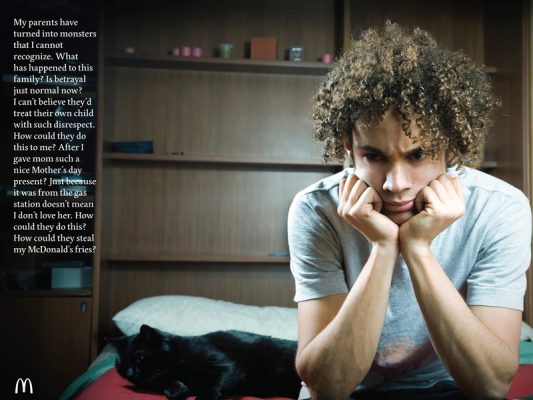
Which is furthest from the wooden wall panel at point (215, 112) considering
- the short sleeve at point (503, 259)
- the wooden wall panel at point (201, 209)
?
the short sleeve at point (503, 259)

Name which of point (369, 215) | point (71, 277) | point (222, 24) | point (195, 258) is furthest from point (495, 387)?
point (222, 24)

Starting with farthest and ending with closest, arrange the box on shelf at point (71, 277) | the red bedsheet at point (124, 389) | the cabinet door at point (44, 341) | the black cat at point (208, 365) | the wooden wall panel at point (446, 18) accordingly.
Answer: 1. the wooden wall panel at point (446, 18)
2. the box on shelf at point (71, 277)
3. the cabinet door at point (44, 341)
4. the black cat at point (208, 365)
5. the red bedsheet at point (124, 389)

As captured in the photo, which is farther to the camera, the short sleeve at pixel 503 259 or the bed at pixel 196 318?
the bed at pixel 196 318

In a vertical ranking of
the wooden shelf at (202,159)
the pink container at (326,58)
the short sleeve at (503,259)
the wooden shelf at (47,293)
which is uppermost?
the pink container at (326,58)

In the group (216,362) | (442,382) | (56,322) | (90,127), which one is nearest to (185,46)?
(90,127)

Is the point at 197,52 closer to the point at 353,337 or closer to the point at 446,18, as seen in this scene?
the point at 446,18

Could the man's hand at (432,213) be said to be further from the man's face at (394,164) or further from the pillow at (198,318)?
the pillow at (198,318)

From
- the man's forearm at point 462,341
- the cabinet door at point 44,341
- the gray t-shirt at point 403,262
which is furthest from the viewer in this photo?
the cabinet door at point 44,341

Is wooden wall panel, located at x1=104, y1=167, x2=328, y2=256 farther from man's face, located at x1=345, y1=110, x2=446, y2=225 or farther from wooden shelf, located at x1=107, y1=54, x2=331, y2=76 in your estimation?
man's face, located at x1=345, y1=110, x2=446, y2=225

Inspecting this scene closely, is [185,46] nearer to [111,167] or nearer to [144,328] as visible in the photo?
[111,167]

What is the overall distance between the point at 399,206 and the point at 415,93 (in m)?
0.19

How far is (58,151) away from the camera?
230cm

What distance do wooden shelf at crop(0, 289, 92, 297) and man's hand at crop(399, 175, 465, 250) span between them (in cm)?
156

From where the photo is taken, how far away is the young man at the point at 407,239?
88cm
